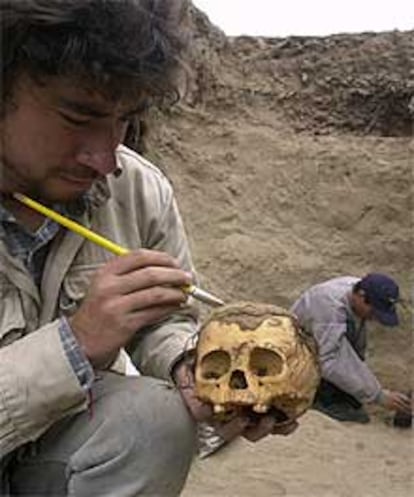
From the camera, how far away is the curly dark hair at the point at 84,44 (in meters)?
1.97

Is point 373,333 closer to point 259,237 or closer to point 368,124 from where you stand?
point 259,237

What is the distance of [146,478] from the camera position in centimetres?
204

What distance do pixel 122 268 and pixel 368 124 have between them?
535 cm

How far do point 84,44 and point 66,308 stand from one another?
566 millimetres

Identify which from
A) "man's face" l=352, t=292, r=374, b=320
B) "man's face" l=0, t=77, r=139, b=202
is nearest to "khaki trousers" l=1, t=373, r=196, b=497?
"man's face" l=0, t=77, r=139, b=202

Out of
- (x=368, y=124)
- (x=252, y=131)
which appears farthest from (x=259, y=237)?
(x=368, y=124)

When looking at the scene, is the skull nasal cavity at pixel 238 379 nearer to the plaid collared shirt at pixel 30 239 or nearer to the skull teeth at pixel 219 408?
the skull teeth at pixel 219 408

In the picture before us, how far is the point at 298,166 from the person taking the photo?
670cm

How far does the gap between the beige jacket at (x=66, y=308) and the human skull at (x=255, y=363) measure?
20 cm

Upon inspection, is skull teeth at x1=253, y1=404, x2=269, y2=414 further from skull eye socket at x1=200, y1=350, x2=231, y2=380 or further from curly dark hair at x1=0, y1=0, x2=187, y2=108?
curly dark hair at x1=0, y1=0, x2=187, y2=108

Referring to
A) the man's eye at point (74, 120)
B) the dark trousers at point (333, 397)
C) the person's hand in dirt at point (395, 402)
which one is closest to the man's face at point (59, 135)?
the man's eye at point (74, 120)

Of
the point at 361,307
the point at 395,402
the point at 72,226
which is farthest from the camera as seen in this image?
the point at 395,402

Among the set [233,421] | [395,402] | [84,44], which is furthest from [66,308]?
[395,402]

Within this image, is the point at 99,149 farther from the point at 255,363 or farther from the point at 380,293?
the point at 380,293
